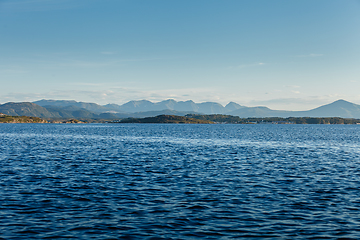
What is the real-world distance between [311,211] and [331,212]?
1391mm

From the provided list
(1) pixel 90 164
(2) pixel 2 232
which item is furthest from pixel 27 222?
(1) pixel 90 164

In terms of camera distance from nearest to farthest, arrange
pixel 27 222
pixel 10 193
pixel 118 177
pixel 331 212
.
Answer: pixel 27 222 < pixel 331 212 < pixel 10 193 < pixel 118 177

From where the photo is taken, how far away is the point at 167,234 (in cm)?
1659

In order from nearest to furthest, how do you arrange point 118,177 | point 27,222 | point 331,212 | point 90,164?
point 27,222 → point 331,212 → point 118,177 → point 90,164

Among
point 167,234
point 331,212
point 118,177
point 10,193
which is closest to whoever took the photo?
point 167,234

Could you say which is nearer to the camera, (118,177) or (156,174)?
(118,177)

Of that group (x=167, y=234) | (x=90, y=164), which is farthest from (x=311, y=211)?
(x=90, y=164)

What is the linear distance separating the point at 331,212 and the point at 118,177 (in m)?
22.2

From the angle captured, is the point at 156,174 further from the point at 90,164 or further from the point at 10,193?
the point at 10,193

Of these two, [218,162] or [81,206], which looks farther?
[218,162]

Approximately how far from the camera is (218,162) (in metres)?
45.8

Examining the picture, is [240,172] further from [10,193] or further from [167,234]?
[10,193]

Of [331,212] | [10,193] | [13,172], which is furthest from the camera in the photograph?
[13,172]

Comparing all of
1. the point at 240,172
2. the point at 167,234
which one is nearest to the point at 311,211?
the point at 167,234
